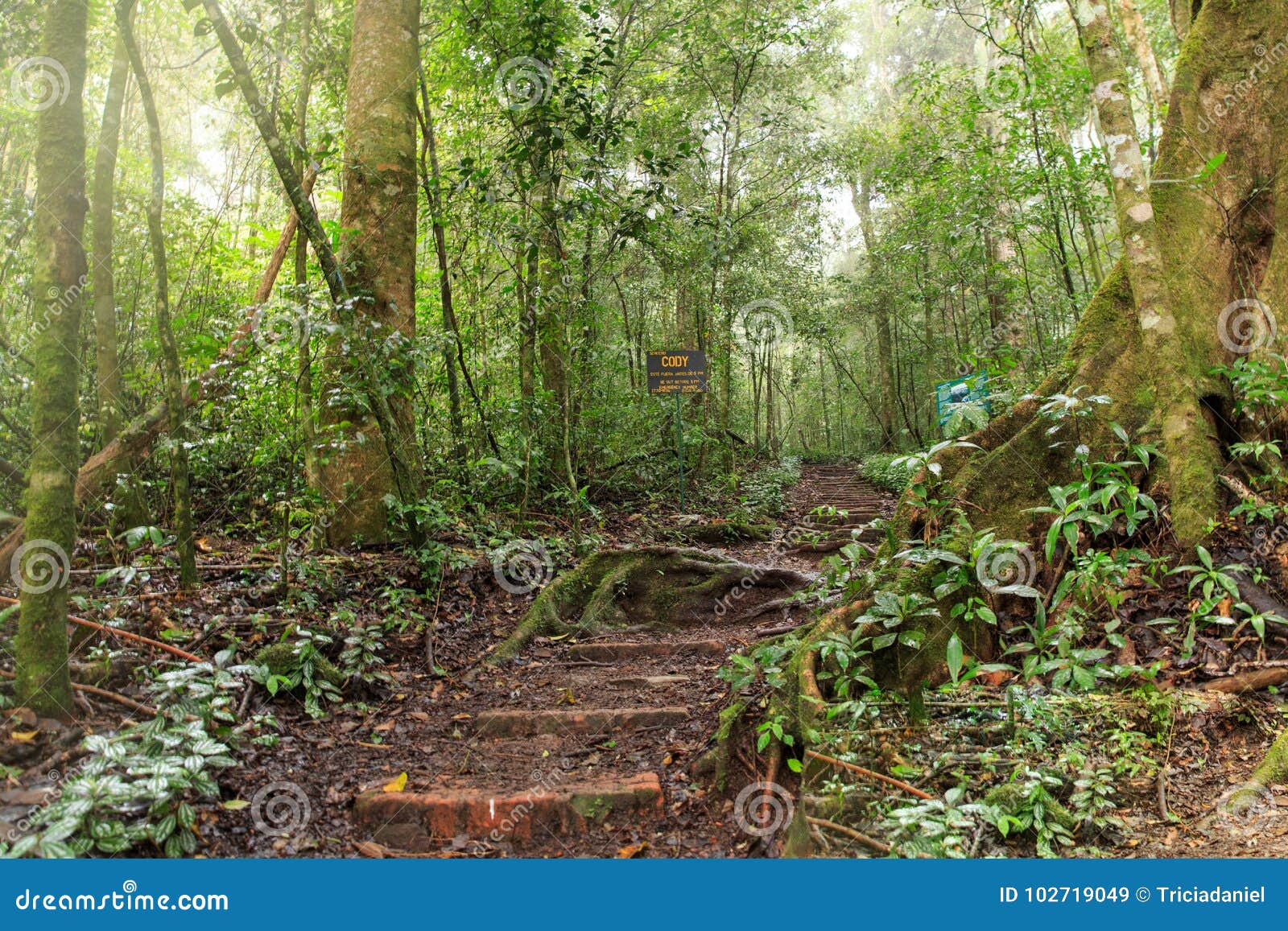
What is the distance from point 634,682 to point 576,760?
1.01m

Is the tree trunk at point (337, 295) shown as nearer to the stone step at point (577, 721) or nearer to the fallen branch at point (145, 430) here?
→ the fallen branch at point (145, 430)

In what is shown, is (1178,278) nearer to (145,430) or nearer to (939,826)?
(939,826)

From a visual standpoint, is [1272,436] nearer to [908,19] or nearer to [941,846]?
[941,846]

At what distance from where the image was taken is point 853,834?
98.2 inches

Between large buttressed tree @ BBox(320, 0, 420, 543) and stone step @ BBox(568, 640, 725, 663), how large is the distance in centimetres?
172

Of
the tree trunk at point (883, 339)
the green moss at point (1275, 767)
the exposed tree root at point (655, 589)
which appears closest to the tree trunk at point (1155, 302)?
the green moss at point (1275, 767)

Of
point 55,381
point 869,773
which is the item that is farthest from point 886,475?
point 55,381

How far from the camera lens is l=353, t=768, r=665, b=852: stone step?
3.06 m

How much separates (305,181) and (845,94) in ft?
71.5

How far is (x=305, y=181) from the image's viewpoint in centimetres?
712

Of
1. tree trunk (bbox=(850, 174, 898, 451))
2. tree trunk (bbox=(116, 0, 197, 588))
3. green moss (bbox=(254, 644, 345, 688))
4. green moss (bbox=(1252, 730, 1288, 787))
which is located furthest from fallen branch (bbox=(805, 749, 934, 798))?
tree trunk (bbox=(850, 174, 898, 451))

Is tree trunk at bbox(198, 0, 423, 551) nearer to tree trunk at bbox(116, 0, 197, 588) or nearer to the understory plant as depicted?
tree trunk at bbox(116, 0, 197, 588)

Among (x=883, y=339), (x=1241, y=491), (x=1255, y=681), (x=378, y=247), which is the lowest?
(x=1255, y=681)

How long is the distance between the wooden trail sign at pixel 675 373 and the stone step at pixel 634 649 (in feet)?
17.5
